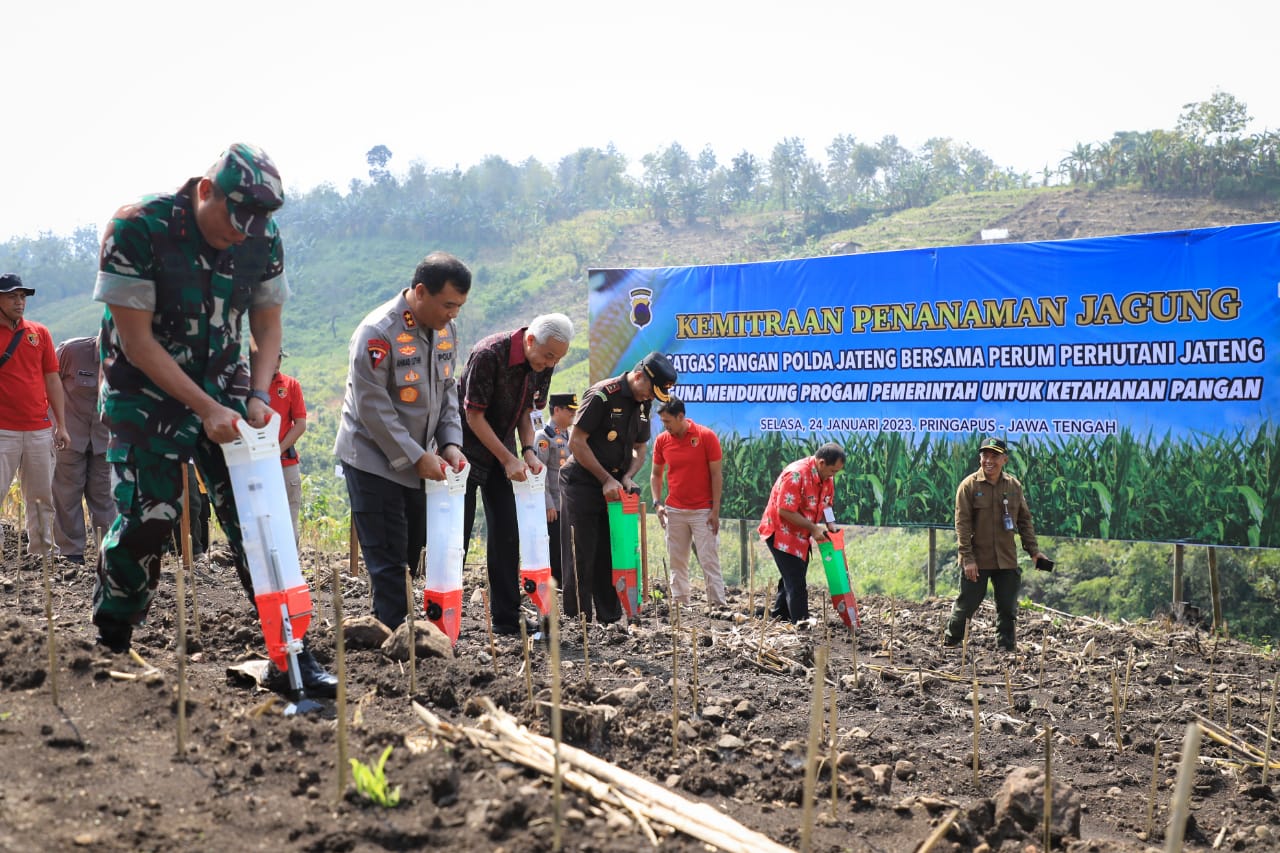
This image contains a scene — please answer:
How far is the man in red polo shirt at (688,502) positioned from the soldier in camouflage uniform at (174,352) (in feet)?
16.7

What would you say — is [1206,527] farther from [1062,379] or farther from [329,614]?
[329,614]

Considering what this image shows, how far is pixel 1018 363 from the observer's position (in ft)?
30.5

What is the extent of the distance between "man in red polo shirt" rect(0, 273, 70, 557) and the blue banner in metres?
5.75

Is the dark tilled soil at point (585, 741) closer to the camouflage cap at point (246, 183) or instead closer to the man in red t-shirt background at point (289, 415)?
the man in red t-shirt background at point (289, 415)

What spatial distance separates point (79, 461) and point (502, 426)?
12.1 feet

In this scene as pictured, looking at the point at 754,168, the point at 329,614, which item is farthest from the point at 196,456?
the point at 754,168

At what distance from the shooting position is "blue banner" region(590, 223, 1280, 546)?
27.3ft

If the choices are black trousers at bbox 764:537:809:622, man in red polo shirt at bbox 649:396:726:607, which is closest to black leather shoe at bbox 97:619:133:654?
black trousers at bbox 764:537:809:622

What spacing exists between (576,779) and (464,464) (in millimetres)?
2179

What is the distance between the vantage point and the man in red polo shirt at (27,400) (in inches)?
275

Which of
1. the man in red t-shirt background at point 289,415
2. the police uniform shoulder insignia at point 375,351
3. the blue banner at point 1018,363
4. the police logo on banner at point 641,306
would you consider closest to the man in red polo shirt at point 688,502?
the blue banner at point 1018,363

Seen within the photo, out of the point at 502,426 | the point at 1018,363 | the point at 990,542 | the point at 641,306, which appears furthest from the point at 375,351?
the point at 641,306

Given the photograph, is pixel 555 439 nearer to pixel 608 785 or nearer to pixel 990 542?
pixel 990 542

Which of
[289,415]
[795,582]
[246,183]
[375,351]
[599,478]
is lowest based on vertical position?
[795,582]
